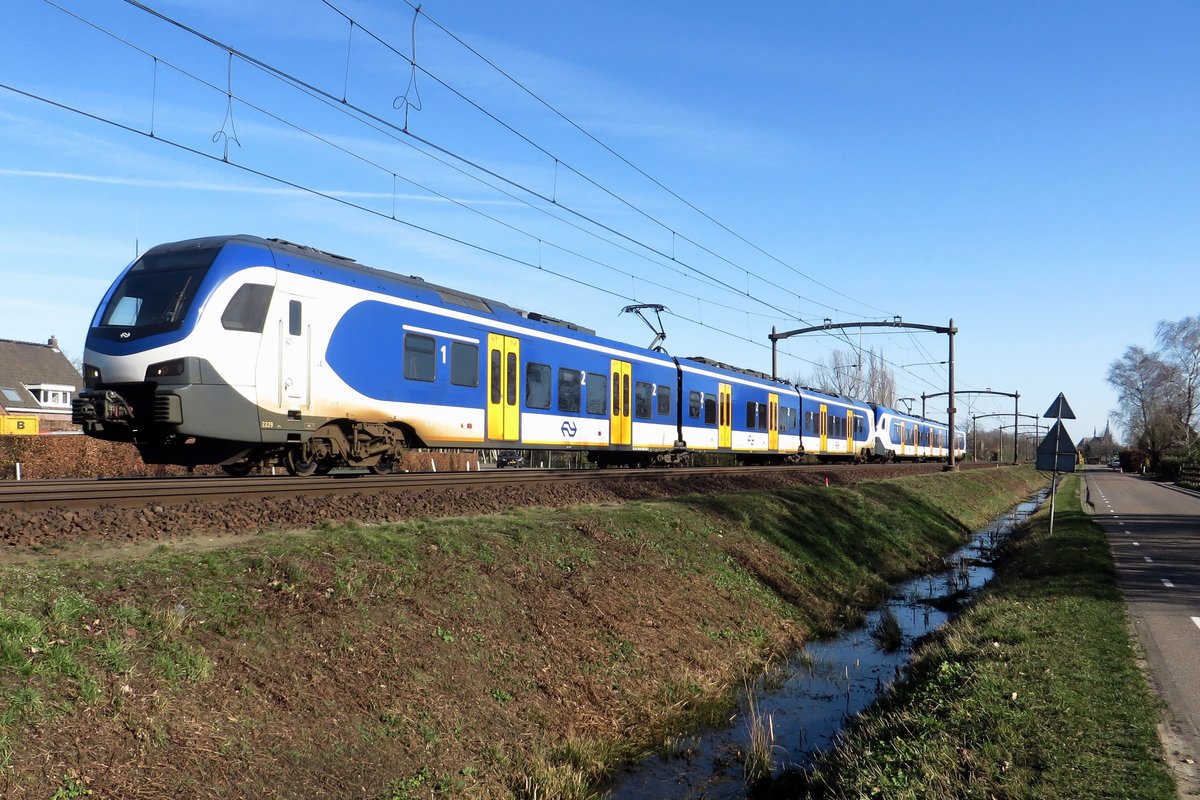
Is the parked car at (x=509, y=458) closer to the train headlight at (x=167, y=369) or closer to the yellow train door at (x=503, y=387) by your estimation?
the yellow train door at (x=503, y=387)

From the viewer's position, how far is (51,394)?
51.8 m

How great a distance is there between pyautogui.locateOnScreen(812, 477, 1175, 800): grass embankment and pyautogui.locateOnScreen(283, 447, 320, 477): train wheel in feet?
31.4

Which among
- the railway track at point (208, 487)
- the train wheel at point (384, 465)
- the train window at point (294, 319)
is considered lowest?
the railway track at point (208, 487)

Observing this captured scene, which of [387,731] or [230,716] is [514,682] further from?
[230,716]

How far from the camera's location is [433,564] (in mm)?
9133

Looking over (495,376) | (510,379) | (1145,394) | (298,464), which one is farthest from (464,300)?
(1145,394)

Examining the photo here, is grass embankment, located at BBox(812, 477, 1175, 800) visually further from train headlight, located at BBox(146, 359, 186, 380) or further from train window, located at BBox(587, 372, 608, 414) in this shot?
train window, located at BBox(587, 372, 608, 414)

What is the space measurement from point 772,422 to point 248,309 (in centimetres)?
2461

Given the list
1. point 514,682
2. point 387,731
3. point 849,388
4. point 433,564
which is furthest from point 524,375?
point 849,388

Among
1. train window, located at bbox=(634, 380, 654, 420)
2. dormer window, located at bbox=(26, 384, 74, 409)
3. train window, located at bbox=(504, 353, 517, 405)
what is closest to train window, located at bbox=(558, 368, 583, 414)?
train window, located at bbox=(504, 353, 517, 405)

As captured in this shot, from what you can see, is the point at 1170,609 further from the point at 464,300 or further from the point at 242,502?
the point at 464,300

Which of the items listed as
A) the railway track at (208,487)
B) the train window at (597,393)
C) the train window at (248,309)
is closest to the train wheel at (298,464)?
the railway track at (208,487)

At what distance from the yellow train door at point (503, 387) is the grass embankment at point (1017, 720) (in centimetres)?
969

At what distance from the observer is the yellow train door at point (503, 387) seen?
17.4 metres
